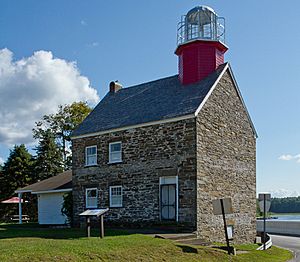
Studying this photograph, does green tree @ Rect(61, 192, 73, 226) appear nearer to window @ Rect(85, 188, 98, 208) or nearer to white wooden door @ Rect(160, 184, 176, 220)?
window @ Rect(85, 188, 98, 208)

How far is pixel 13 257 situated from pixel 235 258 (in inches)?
328

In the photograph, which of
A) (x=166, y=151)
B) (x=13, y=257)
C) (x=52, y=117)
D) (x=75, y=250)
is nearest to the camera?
(x=13, y=257)

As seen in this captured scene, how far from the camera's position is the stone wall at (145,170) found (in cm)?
1973

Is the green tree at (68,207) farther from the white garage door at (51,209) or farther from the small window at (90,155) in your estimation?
the small window at (90,155)

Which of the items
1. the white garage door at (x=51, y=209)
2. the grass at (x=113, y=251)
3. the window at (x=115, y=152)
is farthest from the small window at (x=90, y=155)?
the grass at (x=113, y=251)

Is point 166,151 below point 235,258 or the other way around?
the other way around

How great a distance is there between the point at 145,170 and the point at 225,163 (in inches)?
159

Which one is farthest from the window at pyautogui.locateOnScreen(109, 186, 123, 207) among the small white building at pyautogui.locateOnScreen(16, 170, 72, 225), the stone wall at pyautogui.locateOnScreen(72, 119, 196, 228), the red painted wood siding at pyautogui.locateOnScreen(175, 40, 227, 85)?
the red painted wood siding at pyautogui.locateOnScreen(175, 40, 227, 85)

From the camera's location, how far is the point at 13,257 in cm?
1137

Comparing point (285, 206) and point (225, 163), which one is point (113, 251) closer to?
point (225, 163)

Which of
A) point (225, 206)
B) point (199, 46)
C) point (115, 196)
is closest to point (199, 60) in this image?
point (199, 46)

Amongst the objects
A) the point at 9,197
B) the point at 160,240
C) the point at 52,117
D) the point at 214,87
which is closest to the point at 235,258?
the point at 160,240

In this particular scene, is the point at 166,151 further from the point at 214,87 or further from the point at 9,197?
the point at 9,197

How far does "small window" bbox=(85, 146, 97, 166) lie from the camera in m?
24.3
